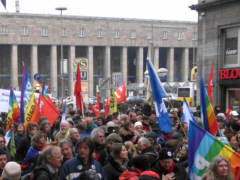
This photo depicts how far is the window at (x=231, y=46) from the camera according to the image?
20.5 meters

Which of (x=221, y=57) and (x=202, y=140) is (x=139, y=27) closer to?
(x=221, y=57)

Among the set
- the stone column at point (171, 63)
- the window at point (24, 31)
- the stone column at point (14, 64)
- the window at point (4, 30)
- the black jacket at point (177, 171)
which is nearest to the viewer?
the black jacket at point (177, 171)

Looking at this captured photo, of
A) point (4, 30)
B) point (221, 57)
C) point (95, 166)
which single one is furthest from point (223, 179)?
point (4, 30)

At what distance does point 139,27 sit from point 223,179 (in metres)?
72.1

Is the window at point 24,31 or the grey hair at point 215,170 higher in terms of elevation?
the window at point 24,31

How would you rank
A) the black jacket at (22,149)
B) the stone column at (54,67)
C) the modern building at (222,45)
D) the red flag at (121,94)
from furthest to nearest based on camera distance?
the stone column at (54,67), the modern building at (222,45), the red flag at (121,94), the black jacket at (22,149)

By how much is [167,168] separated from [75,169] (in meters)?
1.22

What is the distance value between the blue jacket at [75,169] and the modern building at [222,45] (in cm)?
1503

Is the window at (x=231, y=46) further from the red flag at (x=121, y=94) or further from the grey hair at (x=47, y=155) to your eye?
the grey hair at (x=47, y=155)

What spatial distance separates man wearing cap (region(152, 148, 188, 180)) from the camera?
20.2ft

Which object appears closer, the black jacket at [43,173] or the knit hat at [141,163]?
the black jacket at [43,173]

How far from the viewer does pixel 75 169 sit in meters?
6.09

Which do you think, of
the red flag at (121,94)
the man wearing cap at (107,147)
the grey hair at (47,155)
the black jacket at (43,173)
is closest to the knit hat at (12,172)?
the black jacket at (43,173)

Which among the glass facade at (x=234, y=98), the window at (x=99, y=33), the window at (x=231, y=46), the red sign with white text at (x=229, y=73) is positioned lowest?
the glass facade at (x=234, y=98)
